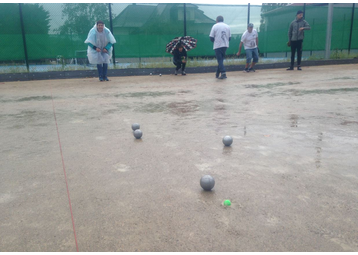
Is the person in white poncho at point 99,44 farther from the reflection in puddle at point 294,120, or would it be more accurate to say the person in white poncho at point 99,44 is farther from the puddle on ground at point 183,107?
the reflection in puddle at point 294,120

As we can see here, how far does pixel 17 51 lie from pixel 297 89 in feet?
34.2

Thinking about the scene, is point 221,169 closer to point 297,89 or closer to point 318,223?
point 318,223

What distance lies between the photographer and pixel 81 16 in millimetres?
12328

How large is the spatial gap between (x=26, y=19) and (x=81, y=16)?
2.06 metres

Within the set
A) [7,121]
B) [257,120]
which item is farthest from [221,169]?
[7,121]

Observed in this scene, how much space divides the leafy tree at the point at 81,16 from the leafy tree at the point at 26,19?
621 millimetres

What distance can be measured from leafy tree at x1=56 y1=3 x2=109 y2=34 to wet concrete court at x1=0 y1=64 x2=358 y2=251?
8771 millimetres

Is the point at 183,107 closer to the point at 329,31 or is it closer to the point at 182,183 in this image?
the point at 182,183

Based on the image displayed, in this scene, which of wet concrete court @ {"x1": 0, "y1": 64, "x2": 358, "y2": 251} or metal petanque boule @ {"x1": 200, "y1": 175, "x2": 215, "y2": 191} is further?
metal petanque boule @ {"x1": 200, "y1": 175, "x2": 215, "y2": 191}

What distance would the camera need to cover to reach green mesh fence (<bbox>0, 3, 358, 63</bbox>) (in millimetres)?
11797

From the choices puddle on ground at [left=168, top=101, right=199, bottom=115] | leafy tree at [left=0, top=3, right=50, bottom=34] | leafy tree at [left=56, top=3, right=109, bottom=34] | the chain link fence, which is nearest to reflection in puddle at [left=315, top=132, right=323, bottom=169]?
puddle on ground at [left=168, top=101, right=199, bottom=115]

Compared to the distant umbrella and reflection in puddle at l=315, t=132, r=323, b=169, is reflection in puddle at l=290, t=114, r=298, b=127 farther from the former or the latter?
the distant umbrella

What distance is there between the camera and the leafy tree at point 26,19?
38.2 feet

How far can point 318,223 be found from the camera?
172 cm
